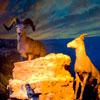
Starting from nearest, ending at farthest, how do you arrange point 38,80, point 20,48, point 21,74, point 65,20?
point 38,80
point 21,74
point 20,48
point 65,20

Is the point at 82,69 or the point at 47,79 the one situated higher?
the point at 82,69

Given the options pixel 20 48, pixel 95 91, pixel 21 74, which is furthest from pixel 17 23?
pixel 95 91

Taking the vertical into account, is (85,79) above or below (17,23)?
below

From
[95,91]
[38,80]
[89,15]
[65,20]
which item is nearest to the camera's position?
[38,80]

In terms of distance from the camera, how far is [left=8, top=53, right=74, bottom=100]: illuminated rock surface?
4.15 meters

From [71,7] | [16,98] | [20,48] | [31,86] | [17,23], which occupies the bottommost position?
[16,98]

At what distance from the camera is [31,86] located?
423 cm

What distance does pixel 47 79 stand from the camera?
4.22 m

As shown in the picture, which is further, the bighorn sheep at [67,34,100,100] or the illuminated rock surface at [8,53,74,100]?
the bighorn sheep at [67,34,100,100]

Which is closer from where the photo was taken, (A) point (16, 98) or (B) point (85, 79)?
(B) point (85, 79)

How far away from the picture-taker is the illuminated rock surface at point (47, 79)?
415 cm

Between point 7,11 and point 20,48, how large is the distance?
4.05 metres

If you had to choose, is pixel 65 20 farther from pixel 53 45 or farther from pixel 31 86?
pixel 31 86

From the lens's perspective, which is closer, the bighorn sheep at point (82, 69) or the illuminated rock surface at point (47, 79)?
the illuminated rock surface at point (47, 79)
